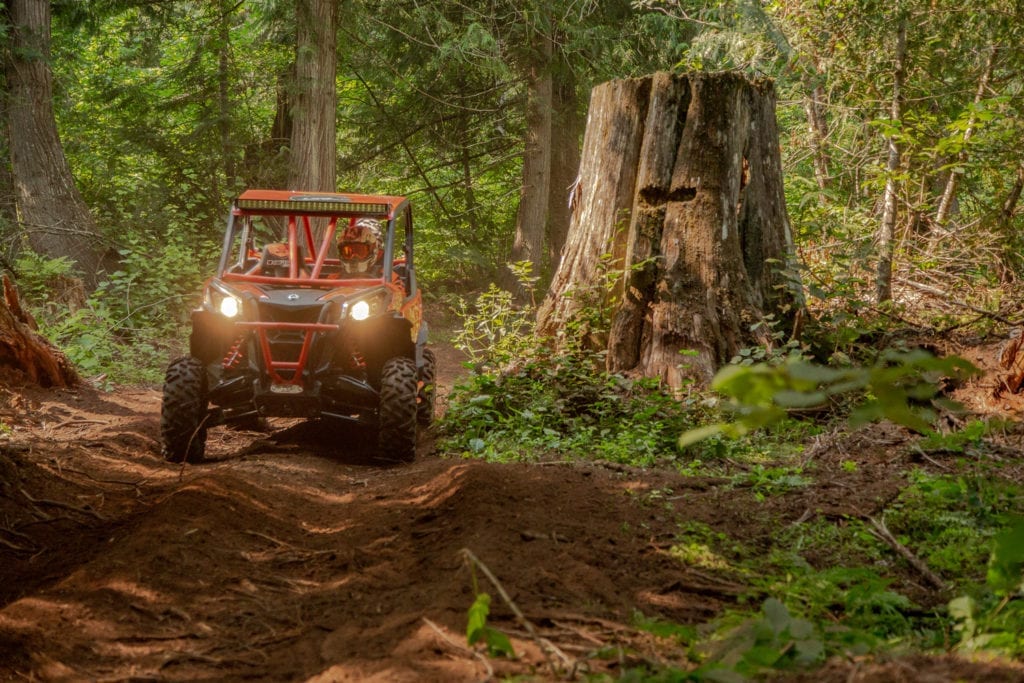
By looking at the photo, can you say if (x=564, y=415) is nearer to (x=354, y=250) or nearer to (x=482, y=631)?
(x=354, y=250)

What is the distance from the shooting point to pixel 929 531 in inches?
165

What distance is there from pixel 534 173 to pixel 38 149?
8000mm

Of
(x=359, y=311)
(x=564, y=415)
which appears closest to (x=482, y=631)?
(x=564, y=415)

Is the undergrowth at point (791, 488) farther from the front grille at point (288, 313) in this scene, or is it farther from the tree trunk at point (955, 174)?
the tree trunk at point (955, 174)

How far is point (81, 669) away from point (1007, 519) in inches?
146

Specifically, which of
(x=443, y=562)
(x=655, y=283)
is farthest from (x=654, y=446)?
(x=443, y=562)

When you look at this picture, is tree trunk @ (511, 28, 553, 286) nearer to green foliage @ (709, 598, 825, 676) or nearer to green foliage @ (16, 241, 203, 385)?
green foliage @ (16, 241, 203, 385)

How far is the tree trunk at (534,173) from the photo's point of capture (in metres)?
16.9

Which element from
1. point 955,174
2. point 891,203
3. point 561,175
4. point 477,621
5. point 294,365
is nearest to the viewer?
point 477,621

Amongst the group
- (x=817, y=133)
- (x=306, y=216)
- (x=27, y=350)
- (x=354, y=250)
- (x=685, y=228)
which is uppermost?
(x=817, y=133)

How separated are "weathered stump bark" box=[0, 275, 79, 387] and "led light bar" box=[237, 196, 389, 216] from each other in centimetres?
297

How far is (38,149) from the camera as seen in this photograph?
571 inches

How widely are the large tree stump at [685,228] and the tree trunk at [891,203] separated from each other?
1.17 m

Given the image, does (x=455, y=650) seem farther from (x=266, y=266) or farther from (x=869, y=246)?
(x=869, y=246)
